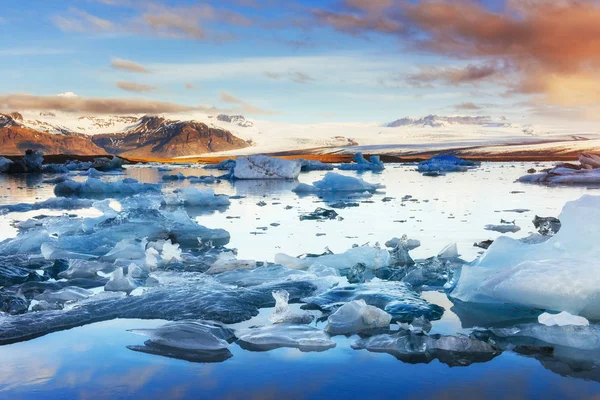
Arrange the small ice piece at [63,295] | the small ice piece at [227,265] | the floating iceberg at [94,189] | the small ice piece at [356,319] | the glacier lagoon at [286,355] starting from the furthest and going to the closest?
1. the floating iceberg at [94,189]
2. the small ice piece at [227,265]
3. the small ice piece at [63,295]
4. the small ice piece at [356,319]
5. the glacier lagoon at [286,355]

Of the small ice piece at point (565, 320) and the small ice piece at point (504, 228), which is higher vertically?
the small ice piece at point (565, 320)

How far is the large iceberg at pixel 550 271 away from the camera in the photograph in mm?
3592

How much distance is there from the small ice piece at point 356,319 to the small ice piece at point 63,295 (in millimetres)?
1971

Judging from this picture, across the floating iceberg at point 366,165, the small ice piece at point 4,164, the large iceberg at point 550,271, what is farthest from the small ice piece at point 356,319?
the small ice piece at point 4,164

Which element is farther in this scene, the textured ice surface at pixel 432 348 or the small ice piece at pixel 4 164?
the small ice piece at pixel 4 164

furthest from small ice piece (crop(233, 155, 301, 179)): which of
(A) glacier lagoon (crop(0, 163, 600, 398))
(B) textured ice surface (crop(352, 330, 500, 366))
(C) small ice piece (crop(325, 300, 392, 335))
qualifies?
(B) textured ice surface (crop(352, 330, 500, 366))

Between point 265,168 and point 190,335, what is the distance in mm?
22440

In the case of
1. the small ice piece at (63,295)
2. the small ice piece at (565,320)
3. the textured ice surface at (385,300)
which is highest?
the small ice piece at (565,320)

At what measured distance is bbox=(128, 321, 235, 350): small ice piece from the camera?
10.6 ft

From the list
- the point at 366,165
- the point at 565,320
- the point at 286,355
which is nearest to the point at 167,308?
the point at 286,355

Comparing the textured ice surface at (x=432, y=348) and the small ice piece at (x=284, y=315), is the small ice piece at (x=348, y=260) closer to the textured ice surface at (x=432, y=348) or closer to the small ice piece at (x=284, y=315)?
the small ice piece at (x=284, y=315)

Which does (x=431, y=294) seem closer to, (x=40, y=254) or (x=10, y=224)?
(x=40, y=254)

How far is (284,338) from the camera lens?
3301mm

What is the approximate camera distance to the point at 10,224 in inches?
363
